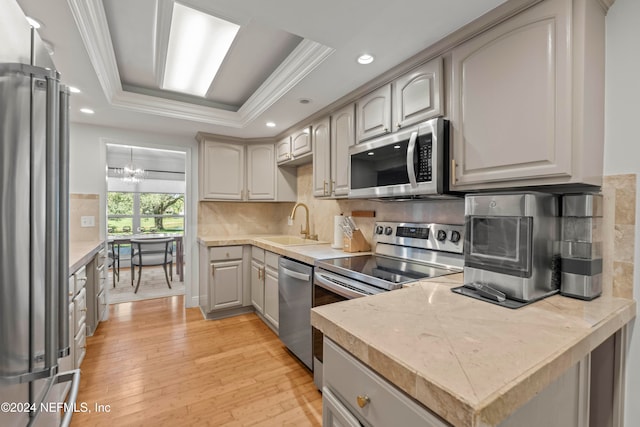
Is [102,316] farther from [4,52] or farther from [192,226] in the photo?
[4,52]

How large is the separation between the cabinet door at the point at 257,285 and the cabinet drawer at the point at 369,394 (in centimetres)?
211

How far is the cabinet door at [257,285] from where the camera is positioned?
2967 millimetres

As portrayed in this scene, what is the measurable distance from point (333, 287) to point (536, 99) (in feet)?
4.49

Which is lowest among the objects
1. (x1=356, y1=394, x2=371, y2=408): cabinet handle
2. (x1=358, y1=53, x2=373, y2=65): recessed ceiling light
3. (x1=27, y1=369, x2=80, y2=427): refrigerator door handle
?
(x1=27, y1=369, x2=80, y2=427): refrigerator door handle

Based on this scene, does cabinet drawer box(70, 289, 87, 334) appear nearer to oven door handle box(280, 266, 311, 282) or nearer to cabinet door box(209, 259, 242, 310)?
cabinet door box(209, 259, 242, 310)

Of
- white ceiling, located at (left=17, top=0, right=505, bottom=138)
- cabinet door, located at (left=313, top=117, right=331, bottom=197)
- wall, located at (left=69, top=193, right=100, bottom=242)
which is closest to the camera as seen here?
white ceiling, located at (left=17, top=0, right=505, bottom=138)

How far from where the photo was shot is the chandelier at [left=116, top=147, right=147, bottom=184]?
5.46m

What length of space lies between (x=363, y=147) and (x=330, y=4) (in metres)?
0.88

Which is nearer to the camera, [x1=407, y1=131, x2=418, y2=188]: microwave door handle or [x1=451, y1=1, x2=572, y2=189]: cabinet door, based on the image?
[x1=451, y1=1, x2=572, y2=189]: cabinet door

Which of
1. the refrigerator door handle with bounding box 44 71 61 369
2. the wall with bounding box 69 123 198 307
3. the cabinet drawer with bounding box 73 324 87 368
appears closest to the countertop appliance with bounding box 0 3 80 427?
the refrigerator door handle with bounding box 44 71 61 369

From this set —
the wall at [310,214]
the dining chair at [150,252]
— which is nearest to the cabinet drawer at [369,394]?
the wall at [310,214]

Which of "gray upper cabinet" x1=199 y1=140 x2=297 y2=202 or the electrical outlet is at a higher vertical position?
"gray upper cabinet" x1=199 y1=140 x2=297 y2=202

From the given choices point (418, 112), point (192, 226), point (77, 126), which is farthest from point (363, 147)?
point (77, 126)

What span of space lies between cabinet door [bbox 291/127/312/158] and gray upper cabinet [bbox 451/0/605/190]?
5.34 ft
